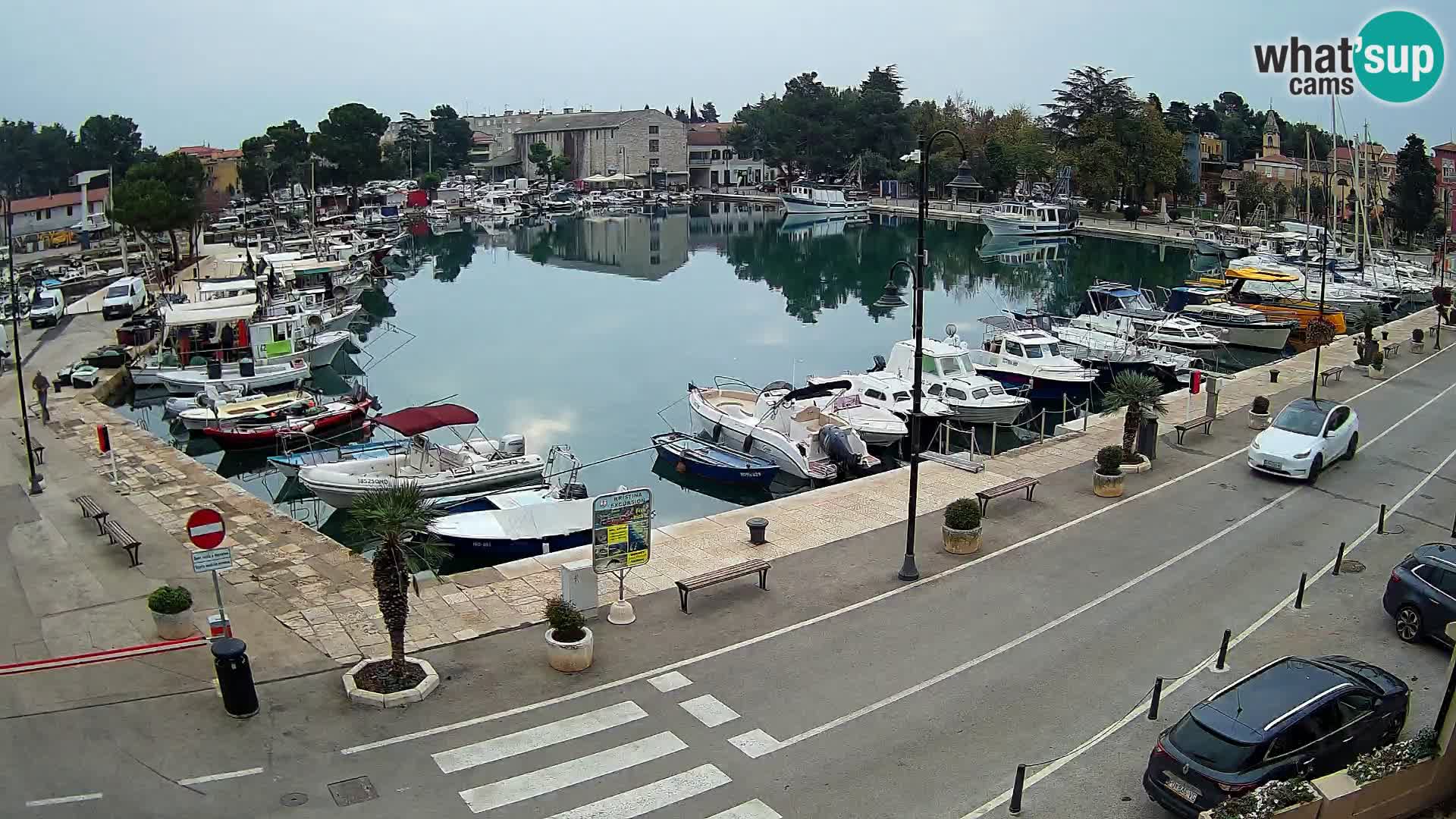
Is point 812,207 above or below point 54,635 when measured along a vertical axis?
above

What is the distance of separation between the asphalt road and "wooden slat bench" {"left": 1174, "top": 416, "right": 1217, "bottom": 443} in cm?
829

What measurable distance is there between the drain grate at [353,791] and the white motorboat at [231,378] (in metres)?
30.4

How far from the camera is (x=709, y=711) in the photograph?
1480cm

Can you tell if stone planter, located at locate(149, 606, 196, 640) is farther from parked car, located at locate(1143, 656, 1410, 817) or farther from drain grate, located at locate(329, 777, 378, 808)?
parked car, located at locate(1143, 656, 1410, 817)

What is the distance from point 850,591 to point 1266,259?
6295 cm

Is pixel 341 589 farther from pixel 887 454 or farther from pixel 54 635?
pixel 887 454

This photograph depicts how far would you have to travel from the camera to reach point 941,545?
21.3m

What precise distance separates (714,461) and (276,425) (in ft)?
48.0

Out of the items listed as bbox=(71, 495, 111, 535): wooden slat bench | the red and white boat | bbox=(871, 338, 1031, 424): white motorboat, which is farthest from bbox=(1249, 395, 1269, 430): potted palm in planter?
bbox=(71, 495, 111, 535): wooden slat bench

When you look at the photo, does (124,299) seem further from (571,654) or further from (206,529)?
(571,654)

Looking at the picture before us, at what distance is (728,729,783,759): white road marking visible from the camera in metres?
13.8

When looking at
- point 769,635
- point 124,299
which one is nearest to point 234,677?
point 769,635

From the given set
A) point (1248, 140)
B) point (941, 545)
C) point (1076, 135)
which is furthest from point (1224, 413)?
point (1248, 140)

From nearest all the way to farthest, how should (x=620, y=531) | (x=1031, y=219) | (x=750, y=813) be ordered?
(x=750, y=813) < (x=620, y=531) < (x=1031, y=219)
